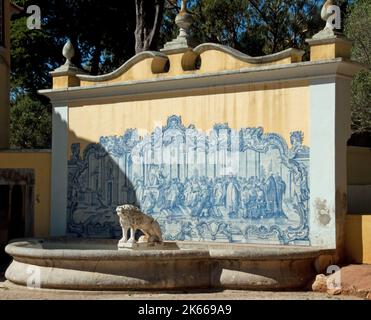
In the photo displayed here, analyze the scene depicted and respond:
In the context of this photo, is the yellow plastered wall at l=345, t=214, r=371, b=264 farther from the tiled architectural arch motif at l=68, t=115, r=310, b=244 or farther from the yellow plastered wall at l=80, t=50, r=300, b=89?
the yellow plastered wall at l=80, t=50, r=300, b=89

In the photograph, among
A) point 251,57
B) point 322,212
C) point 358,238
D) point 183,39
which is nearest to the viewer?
point 358,238

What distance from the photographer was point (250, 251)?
1223 cm

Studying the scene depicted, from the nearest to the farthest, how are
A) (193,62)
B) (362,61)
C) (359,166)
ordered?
(193,62)
(359,166)
(362,61)

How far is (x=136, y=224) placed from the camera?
13.4m

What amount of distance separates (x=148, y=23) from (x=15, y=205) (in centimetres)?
815

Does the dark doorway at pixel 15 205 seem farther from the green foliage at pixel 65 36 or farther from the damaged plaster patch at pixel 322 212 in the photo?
the green foliage at pixel 65 36

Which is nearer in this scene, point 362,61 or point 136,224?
point 136,224

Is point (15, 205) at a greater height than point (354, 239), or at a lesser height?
greater

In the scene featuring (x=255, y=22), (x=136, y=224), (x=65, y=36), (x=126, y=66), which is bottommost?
(x=136, y=224)

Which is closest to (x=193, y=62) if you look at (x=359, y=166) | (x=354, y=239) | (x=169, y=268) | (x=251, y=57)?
(x=251, y=57)

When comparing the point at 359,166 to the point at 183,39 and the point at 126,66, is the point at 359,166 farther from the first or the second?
the point at 126,66

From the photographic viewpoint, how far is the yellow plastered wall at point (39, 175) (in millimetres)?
17047

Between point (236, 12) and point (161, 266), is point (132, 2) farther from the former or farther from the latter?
point (161, 266)

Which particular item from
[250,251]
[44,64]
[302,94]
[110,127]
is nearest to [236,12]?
[44,64]
